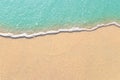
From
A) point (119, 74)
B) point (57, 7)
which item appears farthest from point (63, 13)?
point (119, 74)

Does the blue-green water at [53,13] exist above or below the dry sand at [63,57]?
above

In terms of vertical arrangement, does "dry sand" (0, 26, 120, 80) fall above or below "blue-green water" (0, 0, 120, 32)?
below

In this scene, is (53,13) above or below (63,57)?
above

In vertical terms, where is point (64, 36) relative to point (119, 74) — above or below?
above

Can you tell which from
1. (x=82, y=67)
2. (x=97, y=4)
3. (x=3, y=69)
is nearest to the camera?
(x=3, y=69)

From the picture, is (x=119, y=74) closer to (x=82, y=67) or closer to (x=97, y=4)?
(x=82, y=67)
